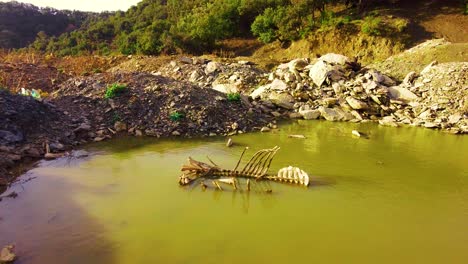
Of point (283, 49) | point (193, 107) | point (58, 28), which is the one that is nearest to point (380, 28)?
point (283, 49)

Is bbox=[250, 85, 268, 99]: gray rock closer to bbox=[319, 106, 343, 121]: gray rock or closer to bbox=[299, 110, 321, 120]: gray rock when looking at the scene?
bbox=[299, 110, 321, 120]: gray rock

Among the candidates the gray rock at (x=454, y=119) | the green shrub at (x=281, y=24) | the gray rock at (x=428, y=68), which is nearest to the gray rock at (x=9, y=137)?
the gray rock at (x=454, y=119)

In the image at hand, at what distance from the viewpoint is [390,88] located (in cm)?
1472

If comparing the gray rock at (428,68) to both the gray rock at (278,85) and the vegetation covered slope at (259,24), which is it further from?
the gray rock at (278,85)

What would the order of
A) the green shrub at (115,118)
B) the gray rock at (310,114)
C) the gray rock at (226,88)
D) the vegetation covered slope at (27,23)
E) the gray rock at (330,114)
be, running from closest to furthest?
the green shrub at (115,118) < the gray rock at (330,114) < the gray rock at (310,114) < the gray rock at (226,88) < the vegetation covered slope at (27,23)

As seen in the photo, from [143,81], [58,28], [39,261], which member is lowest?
[39,261]

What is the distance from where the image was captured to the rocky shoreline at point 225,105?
10.3 meters

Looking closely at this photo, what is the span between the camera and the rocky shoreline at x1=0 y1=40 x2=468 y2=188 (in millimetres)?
10266

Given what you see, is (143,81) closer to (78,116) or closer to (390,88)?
(78,116)

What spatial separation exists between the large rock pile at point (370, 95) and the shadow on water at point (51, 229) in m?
9.28

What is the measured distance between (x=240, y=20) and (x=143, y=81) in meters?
15.8

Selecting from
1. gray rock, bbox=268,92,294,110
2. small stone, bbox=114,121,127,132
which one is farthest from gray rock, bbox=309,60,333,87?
small stone, bbox=114,121,127,132

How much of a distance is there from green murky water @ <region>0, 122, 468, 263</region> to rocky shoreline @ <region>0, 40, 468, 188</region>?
5.53ft

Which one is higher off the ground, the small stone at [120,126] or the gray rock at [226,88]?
the gray rock at [226,88]
